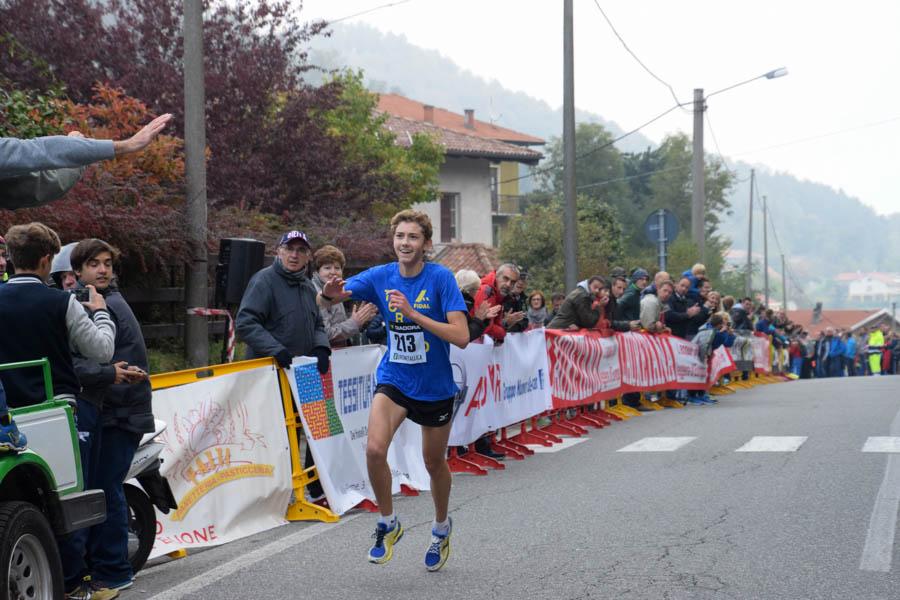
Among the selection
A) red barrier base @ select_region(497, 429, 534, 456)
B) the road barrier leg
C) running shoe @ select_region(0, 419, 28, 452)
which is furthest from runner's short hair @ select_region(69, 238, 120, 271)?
red barrier base @ select_region(497, 429, 534, 456)

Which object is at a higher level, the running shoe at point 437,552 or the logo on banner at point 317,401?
the logo on banner at point 317,401

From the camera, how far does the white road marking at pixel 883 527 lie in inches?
267

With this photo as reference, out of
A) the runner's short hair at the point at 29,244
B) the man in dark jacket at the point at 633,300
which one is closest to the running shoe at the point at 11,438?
the runner's short hair at the point at 29,244

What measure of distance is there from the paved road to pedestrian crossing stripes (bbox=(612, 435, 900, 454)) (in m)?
0.13

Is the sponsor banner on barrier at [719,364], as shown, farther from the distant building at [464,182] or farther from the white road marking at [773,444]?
the distant building at [464,182]

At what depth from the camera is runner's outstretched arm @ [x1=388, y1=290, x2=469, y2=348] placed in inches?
265

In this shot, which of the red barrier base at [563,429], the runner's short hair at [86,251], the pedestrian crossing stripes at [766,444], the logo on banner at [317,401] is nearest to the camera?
the runner's short hair at [86,251]

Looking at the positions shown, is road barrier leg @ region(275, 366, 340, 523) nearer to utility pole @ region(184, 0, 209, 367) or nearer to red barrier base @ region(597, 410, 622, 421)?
utility pole @ region(184, 0, 209, 367)

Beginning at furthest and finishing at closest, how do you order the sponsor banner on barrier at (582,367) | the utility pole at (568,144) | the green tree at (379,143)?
the green tree at (379,143) → the utility pole at (568,144) → the sponsor banner on barrier at (582,367)

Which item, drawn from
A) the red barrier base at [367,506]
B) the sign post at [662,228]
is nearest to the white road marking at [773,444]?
the red barrier base at [367,506]

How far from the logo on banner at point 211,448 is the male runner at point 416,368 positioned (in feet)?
5.00

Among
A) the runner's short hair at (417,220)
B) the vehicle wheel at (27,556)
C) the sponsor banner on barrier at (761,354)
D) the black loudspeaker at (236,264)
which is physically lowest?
the sponsor banner on barrier at (761,354)

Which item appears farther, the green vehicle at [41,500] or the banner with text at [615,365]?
the banner with text at [615,365]

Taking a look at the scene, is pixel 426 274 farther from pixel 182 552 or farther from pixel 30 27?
pixel 30 27
